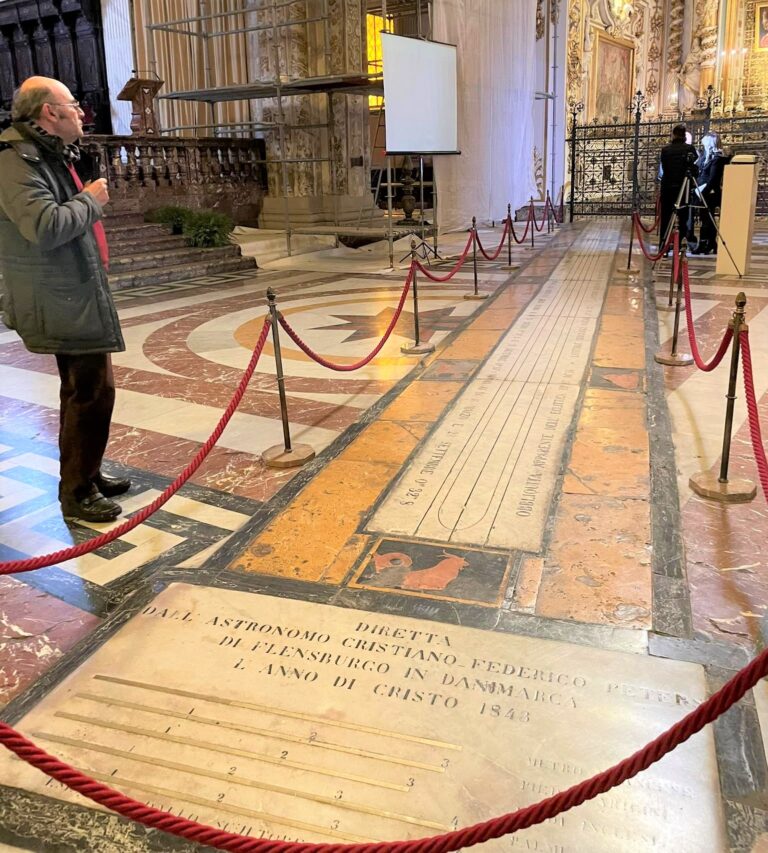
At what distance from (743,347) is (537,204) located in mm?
17182

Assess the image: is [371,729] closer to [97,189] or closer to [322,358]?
[97,189]

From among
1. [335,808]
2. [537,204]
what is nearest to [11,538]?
[335,808]

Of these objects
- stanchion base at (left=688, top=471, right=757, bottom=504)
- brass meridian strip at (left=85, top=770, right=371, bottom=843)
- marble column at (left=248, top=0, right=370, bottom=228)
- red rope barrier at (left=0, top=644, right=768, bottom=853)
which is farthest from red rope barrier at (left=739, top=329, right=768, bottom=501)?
marble column at (left=248, top=0, right=370, bottom=228)

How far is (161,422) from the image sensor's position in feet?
16.2

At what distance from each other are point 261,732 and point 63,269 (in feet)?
6.64

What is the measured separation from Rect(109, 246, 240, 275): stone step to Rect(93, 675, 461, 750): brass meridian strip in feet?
29.0

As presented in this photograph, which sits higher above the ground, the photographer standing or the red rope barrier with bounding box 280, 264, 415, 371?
the photographer standing

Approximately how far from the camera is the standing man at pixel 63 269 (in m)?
2.97

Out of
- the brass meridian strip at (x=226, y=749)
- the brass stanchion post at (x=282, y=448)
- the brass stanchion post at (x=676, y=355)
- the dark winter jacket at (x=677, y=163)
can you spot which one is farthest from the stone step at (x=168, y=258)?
the brass meridian strip at (x=226, y=749)

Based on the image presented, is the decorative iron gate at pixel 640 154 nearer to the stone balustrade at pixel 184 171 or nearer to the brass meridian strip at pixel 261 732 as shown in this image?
the stone balustrade at pixel 184 171

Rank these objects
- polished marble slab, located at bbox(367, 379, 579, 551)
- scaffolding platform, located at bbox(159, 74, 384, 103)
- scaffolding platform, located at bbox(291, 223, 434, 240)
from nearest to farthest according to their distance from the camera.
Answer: polished marble slab, located at bbox(367, 379, 579, 551)
scaffolding platform, located at bbox(159, 74, 384, 103)
scaffolding platform, located at bbox(291, 223, 434, 240)

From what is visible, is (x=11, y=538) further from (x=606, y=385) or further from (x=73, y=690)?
(x=606, y=385)

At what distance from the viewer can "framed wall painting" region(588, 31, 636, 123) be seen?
23.2 meters

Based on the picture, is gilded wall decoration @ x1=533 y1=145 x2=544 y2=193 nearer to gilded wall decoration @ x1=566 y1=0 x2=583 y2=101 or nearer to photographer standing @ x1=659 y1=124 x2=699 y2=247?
gilded wall decoration @ x1=566 y1=0 x2=583 y2=101
